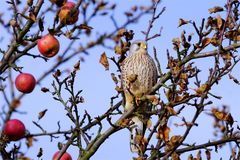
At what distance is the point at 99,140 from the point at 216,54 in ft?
3.96

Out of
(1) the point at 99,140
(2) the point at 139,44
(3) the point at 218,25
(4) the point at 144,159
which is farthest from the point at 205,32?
(2) the point at 139,44

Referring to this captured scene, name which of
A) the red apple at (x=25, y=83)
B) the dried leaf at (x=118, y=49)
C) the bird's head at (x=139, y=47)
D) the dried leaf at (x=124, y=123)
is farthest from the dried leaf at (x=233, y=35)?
the bird's head at (x=139, y=47)

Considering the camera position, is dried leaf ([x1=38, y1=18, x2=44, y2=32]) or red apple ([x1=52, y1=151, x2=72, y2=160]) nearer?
dried leaf ([x1=38, y1=18, x2=44, y2=32])

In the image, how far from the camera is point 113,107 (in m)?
4.42

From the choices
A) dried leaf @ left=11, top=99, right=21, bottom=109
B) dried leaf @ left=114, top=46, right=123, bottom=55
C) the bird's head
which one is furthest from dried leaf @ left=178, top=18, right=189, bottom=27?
the bird's head

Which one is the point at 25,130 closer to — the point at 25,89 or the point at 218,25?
the point at 25,89

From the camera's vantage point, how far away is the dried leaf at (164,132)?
10.8 ft

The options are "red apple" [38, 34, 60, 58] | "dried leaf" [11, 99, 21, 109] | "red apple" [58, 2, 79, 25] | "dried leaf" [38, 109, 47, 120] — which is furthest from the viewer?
"dried leaf" [38, 109, 47, 120]

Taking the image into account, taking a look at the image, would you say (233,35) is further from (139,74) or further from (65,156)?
(139,74)

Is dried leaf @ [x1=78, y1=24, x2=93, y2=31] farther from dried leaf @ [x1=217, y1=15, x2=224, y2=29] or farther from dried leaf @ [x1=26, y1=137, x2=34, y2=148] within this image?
dried leaf @ [x1=26, y1=137, x2=34, y2=148]

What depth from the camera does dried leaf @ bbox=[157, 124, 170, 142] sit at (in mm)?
3285

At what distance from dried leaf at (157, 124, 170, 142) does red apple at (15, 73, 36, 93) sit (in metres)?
0.94

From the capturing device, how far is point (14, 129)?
12.0 feet

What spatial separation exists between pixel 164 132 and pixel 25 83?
1008mm
